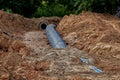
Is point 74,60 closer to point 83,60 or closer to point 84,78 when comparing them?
point 83,60

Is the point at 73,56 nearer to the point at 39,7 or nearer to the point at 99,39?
the point at 99,39

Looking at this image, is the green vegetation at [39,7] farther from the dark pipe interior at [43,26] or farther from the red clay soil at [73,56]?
the red clay soil at [73,56]

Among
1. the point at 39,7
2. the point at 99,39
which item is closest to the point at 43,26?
the point at 39,7

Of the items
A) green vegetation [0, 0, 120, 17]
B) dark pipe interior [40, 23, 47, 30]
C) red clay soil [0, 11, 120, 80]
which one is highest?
green vegetation [0, 0, 120, 17]

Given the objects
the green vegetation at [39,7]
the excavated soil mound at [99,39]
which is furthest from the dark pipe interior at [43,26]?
the excavated soil mound at [99,39]

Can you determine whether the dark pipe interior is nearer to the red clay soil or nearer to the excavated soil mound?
the excavated soil mound

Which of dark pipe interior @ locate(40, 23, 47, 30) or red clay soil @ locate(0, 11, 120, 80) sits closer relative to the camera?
red clay soil @ locate(0, 11, 120, 80)

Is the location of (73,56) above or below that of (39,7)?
below

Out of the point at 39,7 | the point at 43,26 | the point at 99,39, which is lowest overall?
the point at 99,39

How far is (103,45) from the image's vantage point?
365 inches

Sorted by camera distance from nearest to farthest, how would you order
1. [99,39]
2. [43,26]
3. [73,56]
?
[73,56] < [99,39] < [43,26]

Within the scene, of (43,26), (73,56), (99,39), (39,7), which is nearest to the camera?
(73,56)

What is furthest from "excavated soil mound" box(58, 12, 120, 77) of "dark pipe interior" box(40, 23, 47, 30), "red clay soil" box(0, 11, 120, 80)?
"dark pipe interior" box(40, 23, 47, 30)

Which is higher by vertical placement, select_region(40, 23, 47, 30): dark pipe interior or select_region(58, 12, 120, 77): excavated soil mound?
select_region(40, 23, 47, 30): dark pipe interior
